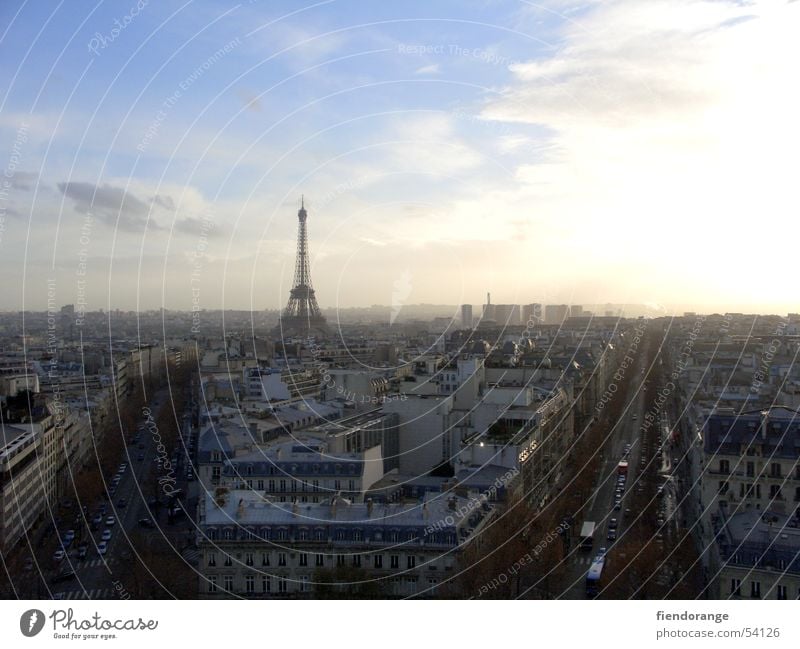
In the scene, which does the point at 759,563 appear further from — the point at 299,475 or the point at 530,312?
the point at 530,312

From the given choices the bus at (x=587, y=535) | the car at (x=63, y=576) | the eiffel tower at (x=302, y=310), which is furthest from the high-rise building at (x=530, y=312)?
the car at (x=63, y=576)

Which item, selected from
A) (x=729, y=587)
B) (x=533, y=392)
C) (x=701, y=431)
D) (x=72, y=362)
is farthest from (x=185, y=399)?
(x=729, y=587)

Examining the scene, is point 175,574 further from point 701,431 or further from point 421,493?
point 701,431

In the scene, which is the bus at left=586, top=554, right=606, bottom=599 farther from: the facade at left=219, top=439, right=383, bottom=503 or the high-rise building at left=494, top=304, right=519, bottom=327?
the high-rise building at left=494, top=304, right=519, bottom=327

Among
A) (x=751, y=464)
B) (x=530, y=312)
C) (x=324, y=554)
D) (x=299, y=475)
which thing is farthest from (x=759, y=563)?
(x=530, y=312)

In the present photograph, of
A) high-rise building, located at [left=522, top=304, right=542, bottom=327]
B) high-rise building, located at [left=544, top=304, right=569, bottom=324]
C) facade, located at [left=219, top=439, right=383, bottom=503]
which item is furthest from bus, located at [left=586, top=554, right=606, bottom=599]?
high-rise building, located at [left=544, top=304, right=569, bottom=324]
